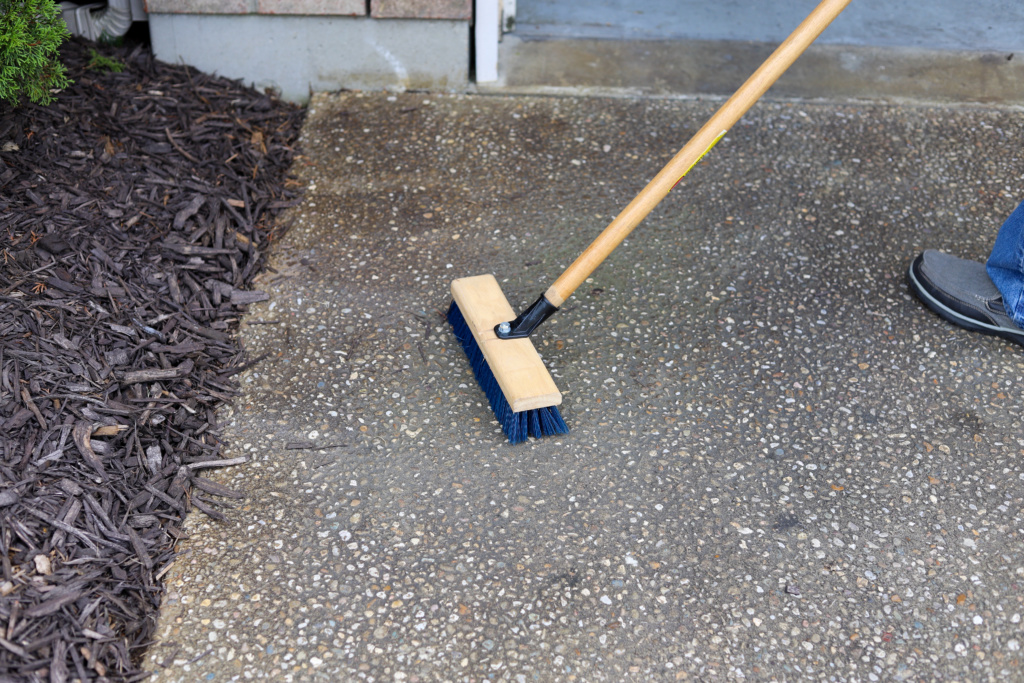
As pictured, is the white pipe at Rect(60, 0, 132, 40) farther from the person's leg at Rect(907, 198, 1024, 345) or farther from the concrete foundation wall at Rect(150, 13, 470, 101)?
the person's leg at Rect(907, 198, 1024, 345)

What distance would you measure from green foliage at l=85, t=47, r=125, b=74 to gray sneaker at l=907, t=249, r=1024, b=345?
3222 mm

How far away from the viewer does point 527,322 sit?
7.63ft

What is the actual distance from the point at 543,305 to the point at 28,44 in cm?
170

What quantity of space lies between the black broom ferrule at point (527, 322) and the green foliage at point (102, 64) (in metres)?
2.17

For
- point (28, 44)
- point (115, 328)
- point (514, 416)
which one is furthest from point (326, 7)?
point (514, 416)

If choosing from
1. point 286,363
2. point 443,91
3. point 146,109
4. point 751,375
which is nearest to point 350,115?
point 443,91

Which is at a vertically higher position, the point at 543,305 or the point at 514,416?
the point at 543,305

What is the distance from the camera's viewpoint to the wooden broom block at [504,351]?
214 cm

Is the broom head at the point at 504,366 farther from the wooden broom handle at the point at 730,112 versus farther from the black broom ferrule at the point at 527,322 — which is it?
the wooden broom handle at the point at 730,112

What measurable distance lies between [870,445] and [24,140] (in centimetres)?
296

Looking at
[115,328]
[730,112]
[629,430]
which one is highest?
[730,112]

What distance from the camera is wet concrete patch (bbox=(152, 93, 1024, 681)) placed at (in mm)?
1859

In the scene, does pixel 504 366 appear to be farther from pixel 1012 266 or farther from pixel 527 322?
pixel 1012 266

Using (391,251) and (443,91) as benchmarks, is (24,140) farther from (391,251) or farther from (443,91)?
(443,91)
